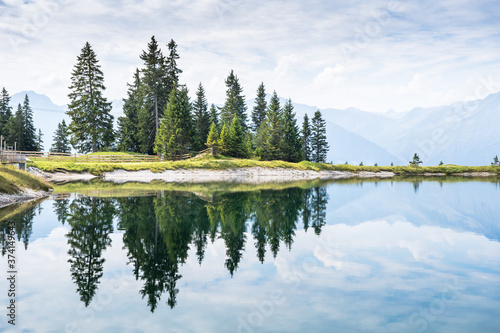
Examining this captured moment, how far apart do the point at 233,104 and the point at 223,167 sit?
34.2 meters

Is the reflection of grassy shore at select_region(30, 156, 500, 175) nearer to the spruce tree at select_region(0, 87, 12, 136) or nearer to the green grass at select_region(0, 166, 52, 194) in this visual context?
the green grass at select_region(0, 166, 52, 194)

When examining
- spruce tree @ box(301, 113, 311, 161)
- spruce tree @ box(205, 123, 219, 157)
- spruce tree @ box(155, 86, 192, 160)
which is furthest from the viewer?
spruce tree @ box(301, 113, 311, 161)

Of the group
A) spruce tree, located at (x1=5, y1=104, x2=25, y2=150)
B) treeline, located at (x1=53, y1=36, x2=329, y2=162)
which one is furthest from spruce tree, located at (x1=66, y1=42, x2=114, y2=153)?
spruce tree, located at (x1=5, y1=104, x2=25, y2=150)

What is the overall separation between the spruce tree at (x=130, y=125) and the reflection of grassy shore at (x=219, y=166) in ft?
62.0

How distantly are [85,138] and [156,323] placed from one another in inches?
2835

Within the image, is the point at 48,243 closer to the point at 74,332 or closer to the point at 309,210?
the point at 74,332

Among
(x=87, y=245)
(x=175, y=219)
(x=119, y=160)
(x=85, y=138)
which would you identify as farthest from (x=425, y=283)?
(x=85, y=138)

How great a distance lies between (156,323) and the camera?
8195 mm

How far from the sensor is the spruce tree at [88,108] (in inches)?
2844

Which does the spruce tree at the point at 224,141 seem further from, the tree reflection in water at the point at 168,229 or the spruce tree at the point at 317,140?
the tree reflection in water at the point at 168,229

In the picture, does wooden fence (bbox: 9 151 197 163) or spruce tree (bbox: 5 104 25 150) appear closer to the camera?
wooden fence (bbox: 9 151 197 163)

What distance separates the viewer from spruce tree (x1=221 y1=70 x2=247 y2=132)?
98281mm

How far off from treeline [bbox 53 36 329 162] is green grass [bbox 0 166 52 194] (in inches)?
1385

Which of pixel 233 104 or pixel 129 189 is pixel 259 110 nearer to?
pixel 233 104
